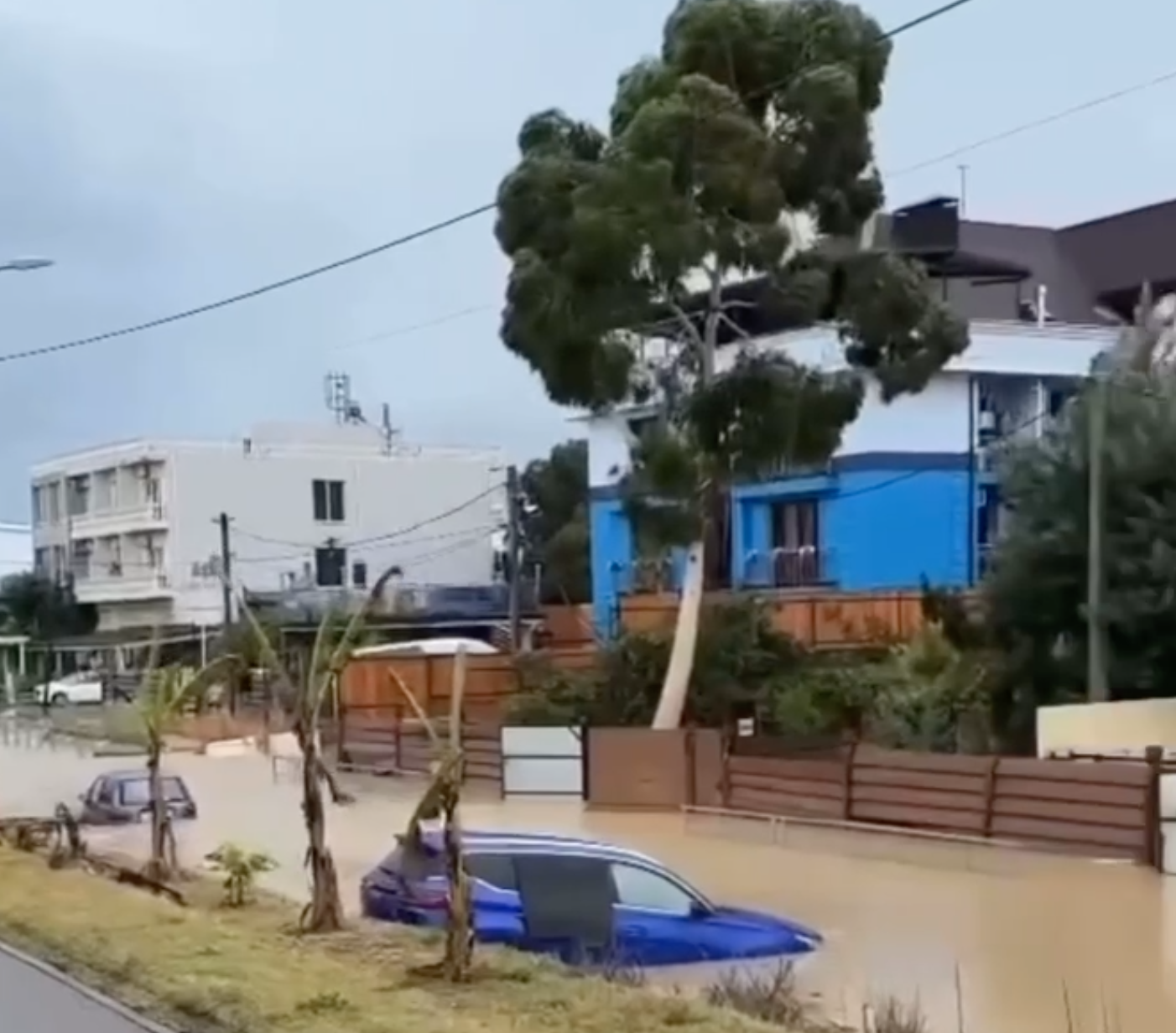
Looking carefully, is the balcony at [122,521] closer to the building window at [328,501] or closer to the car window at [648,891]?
the building window at [328,501]

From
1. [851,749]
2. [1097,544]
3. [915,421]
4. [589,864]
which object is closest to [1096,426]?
[1097,544]

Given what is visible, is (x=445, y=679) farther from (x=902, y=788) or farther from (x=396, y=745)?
(x=902, y=788)

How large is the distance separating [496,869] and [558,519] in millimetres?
63198

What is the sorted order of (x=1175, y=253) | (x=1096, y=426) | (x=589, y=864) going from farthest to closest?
(x=1175, y=253)
(x=1096, y=426)
(x=589, y=864)

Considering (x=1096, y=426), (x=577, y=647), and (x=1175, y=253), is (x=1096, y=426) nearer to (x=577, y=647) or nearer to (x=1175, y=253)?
(x=577, y=647)

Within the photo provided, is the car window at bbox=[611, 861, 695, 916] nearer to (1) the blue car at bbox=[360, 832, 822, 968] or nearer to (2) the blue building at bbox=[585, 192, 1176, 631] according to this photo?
(1) the blue car at bbox=[360, 832, 822, 968]

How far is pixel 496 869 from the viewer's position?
50.0ft

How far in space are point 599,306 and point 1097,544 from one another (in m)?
8.36

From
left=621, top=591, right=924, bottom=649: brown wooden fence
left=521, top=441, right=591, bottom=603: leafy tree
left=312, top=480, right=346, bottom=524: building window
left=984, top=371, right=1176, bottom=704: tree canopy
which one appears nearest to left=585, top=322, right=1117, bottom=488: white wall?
left=621, top=591, right=924, bottom=649: brown wooden fence

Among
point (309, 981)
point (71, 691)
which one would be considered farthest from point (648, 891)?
point (71, 691)

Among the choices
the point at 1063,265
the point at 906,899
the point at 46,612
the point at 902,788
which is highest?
the point at 1063,265

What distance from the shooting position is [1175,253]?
53094mm

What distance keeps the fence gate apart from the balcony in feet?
148

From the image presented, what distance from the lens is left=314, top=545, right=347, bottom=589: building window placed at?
249 feet
